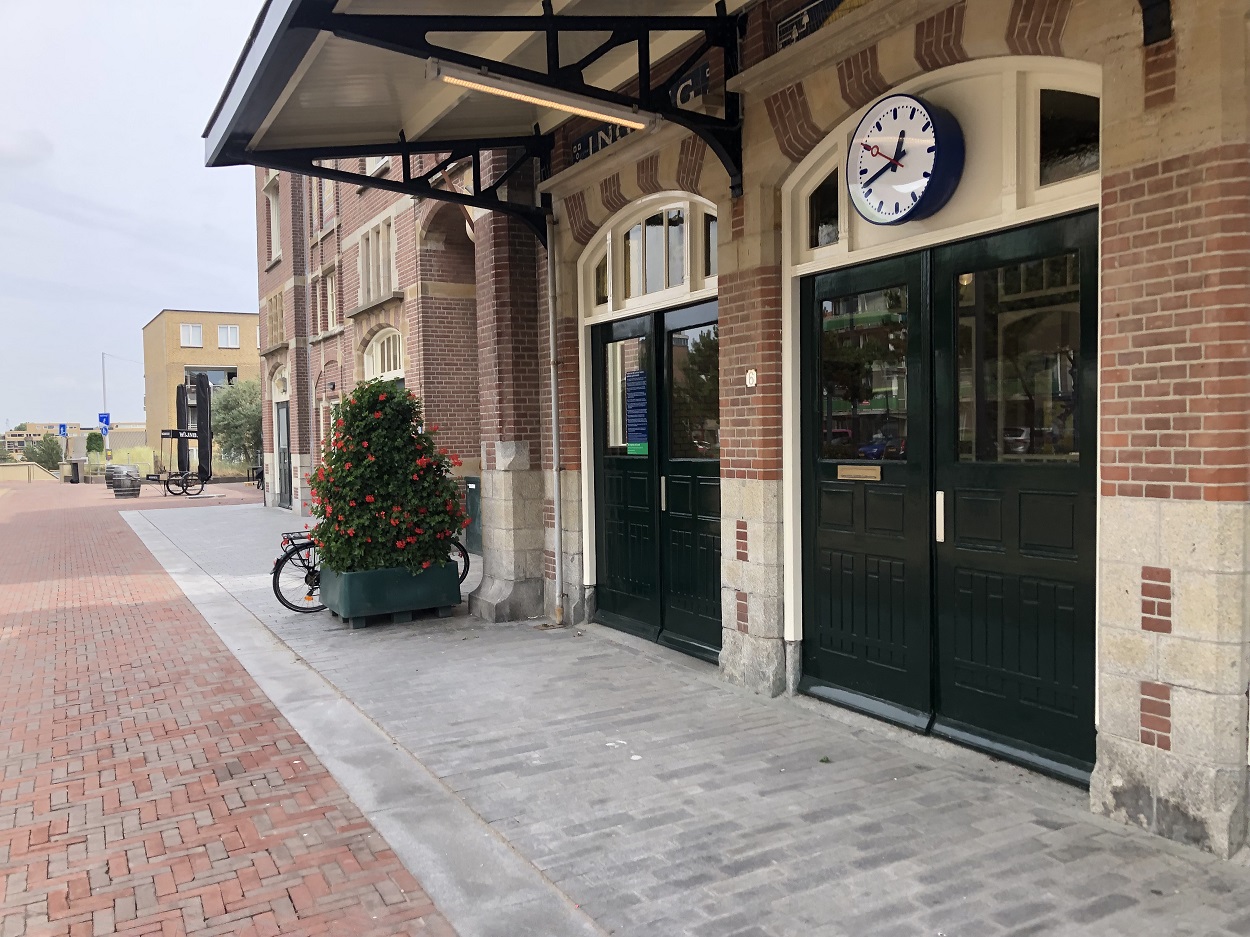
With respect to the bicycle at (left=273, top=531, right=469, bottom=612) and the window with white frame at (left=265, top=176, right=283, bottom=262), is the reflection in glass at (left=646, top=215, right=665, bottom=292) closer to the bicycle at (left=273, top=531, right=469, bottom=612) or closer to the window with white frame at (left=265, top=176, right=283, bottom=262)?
the bicycle at (left=273, top=531, right=469, bottom=612)

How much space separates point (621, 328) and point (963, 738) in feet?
14.6

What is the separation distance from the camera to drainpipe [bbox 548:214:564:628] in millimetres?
8516

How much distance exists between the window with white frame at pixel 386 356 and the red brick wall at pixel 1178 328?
1288 cm

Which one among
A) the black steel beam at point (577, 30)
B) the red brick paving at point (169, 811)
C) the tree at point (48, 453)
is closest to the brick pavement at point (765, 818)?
the red brick paving at point (169, 811)

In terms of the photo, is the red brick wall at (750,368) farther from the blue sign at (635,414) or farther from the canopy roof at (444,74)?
the blue sign at (635,414)

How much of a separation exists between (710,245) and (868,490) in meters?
2.42

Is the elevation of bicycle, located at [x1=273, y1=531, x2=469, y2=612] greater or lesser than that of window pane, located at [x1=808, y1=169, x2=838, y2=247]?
lesser

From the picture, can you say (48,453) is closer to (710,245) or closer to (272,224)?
(272,224)

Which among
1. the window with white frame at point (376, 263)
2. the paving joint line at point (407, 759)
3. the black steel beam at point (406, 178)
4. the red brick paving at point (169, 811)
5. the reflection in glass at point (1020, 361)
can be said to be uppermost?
the window with white frame at point (376, 263)

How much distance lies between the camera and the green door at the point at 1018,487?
4309 mm

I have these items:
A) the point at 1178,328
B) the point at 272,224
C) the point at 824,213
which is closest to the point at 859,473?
the point at 824,213

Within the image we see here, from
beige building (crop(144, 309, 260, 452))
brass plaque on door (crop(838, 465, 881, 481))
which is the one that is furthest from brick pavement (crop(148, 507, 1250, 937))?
beige building (crop(144, 309, 260, 452))

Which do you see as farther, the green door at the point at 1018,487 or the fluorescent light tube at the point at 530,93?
the fluorescent light tube at the point at 530,93

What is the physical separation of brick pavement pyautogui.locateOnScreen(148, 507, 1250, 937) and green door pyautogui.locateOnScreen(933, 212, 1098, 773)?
0.37m
